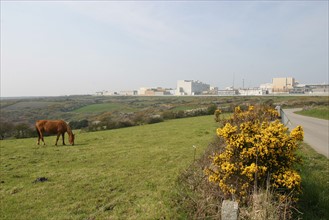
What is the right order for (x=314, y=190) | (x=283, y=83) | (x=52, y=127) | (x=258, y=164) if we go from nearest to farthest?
(x=258, y=164) → (x=314, y=190) → (x=52, y=127) → (x=283, y=83)

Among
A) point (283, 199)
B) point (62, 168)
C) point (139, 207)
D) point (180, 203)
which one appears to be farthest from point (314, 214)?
point (62, 168)

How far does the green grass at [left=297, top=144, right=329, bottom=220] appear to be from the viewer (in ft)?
19.8

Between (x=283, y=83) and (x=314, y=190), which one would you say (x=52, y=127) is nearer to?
(x=314, y=190)

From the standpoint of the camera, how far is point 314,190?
6.97 meters

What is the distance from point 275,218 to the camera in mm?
4516

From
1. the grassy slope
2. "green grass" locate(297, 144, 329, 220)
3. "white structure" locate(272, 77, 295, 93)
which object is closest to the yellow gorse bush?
"green grass" locate(297, 144, 329, 220)

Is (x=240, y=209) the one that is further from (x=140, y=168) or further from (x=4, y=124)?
(x=4, y=124)

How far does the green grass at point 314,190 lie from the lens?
6039 millimetres

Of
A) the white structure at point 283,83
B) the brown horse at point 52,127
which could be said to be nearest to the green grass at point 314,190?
the brown horse at point 52,127

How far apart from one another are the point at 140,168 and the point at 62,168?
3.18 m

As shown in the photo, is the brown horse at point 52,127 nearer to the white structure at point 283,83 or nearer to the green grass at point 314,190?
the green grass at point 314,190

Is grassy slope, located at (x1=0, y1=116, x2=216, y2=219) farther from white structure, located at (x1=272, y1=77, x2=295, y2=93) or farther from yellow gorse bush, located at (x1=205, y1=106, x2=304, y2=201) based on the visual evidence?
white structure, located at (x1=272, y1=77, x2=295, y2=93)

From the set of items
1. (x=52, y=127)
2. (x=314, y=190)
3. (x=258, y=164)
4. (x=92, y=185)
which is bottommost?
(x=92, y=185)

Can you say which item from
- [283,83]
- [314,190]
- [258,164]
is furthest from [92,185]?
[283,83]
